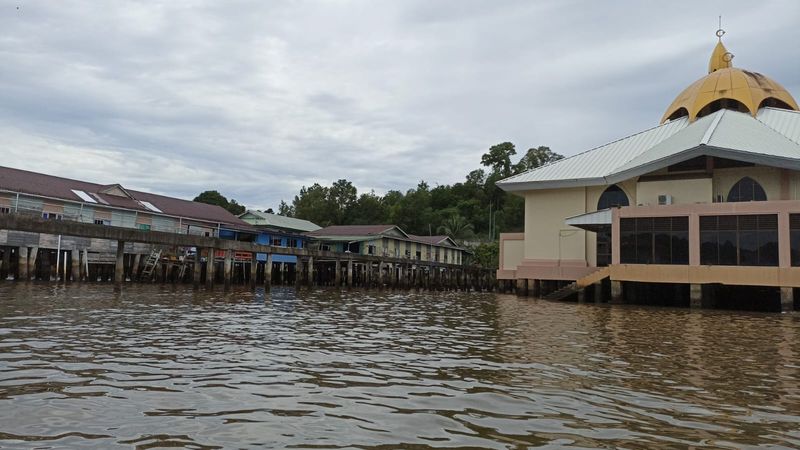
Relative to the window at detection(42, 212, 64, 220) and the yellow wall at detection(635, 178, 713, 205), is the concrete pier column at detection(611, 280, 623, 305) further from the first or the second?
the window at detection(42, 212, 64, 220)

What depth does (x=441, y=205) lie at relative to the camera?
8525 centimetres

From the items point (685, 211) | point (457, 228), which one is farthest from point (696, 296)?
point (457, 228)

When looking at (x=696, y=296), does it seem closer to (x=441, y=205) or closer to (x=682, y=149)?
(x=682, y=149)

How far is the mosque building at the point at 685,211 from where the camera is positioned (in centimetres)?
2359

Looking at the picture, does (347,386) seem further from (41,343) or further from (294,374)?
(41,343)

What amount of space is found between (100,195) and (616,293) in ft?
106

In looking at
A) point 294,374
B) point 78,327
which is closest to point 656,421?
point 294,374

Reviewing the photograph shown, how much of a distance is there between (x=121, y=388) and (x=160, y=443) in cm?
200

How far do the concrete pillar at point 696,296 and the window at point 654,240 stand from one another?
3.93ft

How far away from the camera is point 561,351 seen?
9.66 meters

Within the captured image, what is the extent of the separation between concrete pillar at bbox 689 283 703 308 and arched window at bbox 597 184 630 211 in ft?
31.5

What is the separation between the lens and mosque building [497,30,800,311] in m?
23.6

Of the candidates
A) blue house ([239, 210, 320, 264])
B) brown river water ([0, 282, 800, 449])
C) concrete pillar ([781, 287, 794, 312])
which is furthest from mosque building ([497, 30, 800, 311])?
blue house ([239, 210, 320, 264])

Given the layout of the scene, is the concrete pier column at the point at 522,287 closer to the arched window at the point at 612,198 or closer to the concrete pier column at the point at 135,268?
the arched window at the point at 612,198
